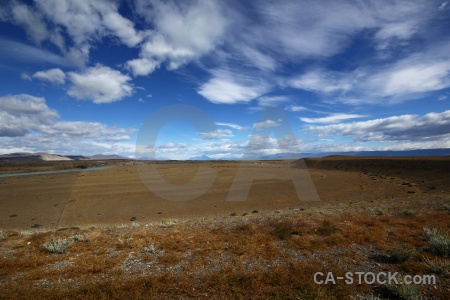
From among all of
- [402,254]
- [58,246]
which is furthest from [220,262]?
[58,246]

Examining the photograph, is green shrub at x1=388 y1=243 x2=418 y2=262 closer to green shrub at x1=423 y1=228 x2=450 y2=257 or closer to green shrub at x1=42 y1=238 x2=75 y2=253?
green shrub at x1=423 y1=228 x2=450 y2=257

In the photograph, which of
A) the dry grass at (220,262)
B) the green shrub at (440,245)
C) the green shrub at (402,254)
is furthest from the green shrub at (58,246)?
the green shrub at (440,245)

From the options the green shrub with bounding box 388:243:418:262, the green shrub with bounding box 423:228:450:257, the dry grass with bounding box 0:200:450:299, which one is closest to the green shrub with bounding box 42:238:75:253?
the dry grass with bounding box 0:200:450:299

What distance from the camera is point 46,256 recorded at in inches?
371

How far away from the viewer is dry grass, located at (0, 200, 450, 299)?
6.30m

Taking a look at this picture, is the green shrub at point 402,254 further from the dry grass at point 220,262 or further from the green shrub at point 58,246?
the green shrub at point 58,246

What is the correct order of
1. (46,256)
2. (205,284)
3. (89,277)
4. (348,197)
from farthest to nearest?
(348,197)
(46,256)
(89,277)
(205,284)

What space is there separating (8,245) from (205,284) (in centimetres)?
1102

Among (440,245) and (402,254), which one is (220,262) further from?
(440,245)

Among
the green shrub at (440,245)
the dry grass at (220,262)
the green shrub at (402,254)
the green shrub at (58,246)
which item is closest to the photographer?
the dry grass at (220,262)

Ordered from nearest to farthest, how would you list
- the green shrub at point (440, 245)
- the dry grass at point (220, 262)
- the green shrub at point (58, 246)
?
1. the dry grass at point (220, 262)
2. the green shrub at point (440, 245)
3. the green shrub at point (58, 246)

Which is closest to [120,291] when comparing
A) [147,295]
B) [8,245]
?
[147,295]

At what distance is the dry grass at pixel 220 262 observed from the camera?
6.30 meters

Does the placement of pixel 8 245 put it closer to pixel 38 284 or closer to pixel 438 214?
pixel 38 284
